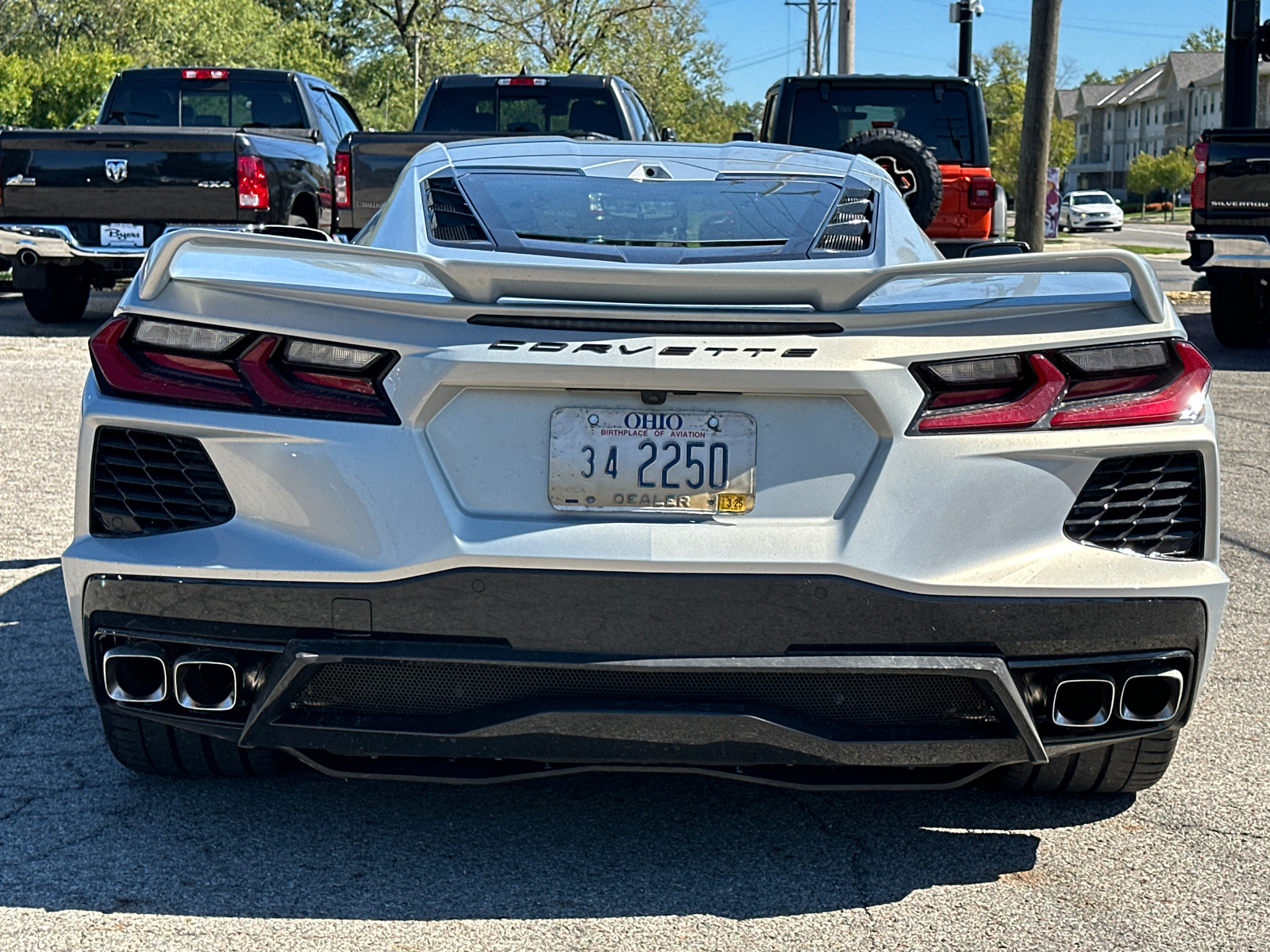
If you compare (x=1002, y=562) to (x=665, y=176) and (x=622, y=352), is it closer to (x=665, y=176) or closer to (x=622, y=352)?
(x=622, y=352)

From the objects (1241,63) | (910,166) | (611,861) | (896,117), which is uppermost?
(1241,63)

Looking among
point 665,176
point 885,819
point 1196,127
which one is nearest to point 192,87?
point 665,176

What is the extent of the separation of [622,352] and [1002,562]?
2.69 ft

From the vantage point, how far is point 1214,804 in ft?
11.7

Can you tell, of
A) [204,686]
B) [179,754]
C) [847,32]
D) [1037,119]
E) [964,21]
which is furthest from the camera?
[847,32]

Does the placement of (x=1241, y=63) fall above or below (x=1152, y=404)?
above

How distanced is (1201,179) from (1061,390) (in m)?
10.0

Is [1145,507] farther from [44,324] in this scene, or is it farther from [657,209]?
[44,324]

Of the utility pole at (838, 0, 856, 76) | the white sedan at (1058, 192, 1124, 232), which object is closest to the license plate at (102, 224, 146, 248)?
the utility pole at (838, 0, 856, 76)

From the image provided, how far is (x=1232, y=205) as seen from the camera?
11633 mm

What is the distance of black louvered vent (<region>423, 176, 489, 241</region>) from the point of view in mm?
3697

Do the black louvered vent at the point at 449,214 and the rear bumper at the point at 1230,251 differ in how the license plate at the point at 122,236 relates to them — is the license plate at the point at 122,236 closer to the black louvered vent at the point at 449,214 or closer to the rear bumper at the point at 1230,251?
the rear bumper at the point at 1230,251

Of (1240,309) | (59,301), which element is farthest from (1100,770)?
(59,301)

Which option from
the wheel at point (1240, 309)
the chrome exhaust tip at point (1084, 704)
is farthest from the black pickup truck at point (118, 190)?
the chrome exhaust tip at point (1084, 704)
